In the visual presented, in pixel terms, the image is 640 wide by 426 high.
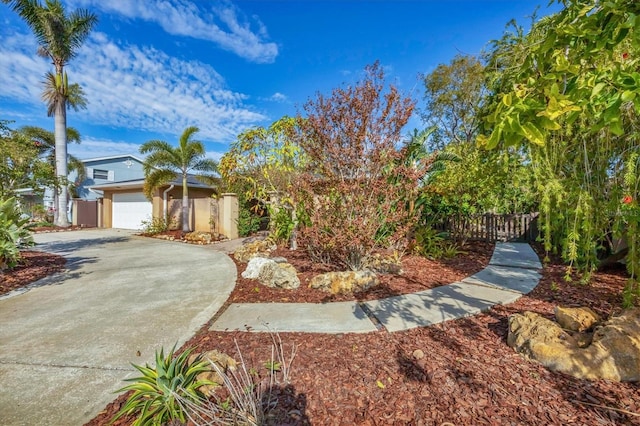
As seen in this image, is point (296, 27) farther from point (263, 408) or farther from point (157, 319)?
point (263, 408)

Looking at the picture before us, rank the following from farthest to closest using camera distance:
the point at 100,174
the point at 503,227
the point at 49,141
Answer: the point at 100,174, the point at 49,141, the point at 503,227

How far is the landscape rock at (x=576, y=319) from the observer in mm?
2859

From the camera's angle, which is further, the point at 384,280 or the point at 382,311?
the point at 384,280

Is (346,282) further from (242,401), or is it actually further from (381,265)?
(242,401)

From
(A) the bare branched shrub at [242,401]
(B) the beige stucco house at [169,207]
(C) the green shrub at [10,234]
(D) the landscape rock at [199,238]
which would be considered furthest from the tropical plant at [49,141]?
(A) the bare branched shrub at [242,401]

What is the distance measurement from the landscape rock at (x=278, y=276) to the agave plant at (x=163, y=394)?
8.42ft

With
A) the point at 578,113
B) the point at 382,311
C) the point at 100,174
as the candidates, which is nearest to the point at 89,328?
the point at 382,311

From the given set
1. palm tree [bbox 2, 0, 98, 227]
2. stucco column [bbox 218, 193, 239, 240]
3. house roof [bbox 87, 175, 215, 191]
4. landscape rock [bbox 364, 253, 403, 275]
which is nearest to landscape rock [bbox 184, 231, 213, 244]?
stucco column [bbox 218, 193, 239, 240]

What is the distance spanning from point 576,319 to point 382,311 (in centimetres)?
198

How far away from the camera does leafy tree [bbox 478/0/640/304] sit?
48.8 inches

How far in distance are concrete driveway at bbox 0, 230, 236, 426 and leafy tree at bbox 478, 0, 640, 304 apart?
3.38 m

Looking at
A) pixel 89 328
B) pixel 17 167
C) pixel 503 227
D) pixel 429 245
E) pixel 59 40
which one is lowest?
pixel 89 328

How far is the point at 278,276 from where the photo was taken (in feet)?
16.2

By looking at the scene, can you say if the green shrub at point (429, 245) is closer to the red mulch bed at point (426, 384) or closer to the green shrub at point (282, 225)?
the green shrub at point (282, 225)
